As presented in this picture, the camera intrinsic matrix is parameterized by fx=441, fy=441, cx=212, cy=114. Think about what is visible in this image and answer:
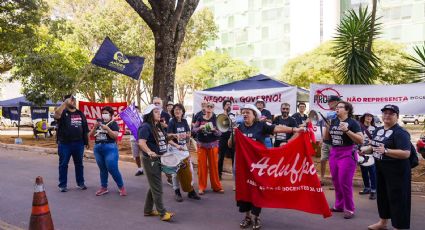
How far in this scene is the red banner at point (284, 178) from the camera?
584 cm

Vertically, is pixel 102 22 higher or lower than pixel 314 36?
lower

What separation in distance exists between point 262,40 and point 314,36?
843cm

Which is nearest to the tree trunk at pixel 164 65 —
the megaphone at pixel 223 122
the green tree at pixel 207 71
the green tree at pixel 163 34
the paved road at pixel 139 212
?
the green tree at pixel 163 34

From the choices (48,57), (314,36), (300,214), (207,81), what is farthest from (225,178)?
(314,36)

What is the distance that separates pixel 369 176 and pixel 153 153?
462 centimetres

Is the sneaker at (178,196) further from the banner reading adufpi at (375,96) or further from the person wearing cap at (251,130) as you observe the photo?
the banner reading adufpi at (375,96)

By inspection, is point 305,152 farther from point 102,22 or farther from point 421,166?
point 102,22

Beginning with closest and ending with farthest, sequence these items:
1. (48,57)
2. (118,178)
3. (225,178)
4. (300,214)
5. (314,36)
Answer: (300,214), (118,178), (225,178), (48,57), (314,36)

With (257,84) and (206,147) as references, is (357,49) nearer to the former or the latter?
(257,84)

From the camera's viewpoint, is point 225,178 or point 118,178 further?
point 225,178

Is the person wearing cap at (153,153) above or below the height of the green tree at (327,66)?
below

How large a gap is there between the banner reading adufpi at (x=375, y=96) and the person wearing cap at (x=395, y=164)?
5027mm

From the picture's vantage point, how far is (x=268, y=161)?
598cm

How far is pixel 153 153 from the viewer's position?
6266 millimetres
